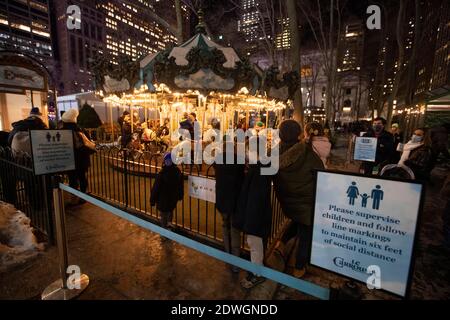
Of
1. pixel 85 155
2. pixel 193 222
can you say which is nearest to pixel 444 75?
pixel 193 222

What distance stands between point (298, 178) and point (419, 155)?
240 inches

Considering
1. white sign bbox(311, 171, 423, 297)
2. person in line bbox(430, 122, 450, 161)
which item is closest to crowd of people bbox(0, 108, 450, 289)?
white sign bbox(311, 171, 423, 297)

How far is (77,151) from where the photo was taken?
559cm

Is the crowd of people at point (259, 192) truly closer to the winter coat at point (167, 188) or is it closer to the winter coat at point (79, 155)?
the winter coat at point (167, 188)

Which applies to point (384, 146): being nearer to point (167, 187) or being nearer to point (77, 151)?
point (167, 187)

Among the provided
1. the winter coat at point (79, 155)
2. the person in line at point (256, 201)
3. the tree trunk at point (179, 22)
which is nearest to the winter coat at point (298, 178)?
the person in line at point (256, 201)

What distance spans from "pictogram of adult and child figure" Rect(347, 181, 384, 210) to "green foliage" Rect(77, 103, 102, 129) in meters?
19.6

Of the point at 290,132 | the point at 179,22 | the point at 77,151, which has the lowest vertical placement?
the point at 77,151

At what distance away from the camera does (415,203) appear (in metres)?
1.61

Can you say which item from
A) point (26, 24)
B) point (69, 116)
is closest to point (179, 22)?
point (69, 116)

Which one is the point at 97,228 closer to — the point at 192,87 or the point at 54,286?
the point at 54,286

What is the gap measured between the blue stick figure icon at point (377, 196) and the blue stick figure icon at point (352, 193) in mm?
113

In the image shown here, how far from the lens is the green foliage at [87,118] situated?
17641mm
